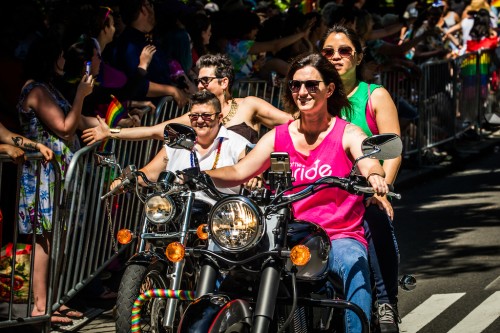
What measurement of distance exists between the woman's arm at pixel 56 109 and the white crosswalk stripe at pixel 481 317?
2.87 m

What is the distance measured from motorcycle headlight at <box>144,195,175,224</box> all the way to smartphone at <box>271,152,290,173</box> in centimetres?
86

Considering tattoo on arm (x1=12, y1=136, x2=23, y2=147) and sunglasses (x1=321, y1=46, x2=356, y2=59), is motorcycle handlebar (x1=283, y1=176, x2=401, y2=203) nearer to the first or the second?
sunglasses (x1=321, y1=46, x2=356, y2=59)

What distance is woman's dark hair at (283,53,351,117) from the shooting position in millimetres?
6133

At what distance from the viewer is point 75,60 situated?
28.6 ft

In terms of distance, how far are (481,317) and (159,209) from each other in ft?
10.2

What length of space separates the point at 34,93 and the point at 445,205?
638 cm

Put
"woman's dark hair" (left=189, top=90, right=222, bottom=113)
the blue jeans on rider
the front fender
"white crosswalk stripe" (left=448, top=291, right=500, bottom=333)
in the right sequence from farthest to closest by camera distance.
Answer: "white crosswalk stripe" (left=448, top=291, right=500, bottom=333)
"woman's dark hair" (left=189, top=90, right=222, bottom=113)
the front fender
the blue jeans on rider

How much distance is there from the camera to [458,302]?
8773 millimetres

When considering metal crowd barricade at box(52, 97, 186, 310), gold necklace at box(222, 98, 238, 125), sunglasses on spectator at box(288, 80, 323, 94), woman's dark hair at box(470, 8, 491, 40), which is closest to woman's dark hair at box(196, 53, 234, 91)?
gold necklace at box(222, 98, 238, 125)

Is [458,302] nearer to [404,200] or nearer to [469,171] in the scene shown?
[404,200]

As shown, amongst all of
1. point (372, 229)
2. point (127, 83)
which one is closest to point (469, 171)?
point (127, 83)

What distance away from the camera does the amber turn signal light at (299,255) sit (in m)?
5.11

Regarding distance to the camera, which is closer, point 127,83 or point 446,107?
point 127,83

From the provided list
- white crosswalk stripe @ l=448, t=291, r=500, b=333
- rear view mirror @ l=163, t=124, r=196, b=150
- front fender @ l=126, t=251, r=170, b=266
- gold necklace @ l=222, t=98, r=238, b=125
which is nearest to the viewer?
rear view mirror @ l=163, t=124, r=196, b=150
